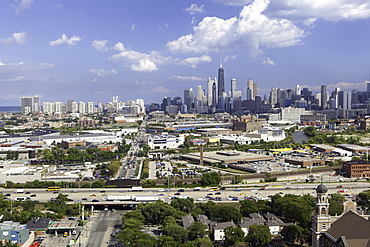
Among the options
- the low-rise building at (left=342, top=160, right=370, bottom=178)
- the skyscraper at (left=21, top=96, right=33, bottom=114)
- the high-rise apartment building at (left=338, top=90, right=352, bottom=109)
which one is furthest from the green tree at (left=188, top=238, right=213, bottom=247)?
the skyscraper at (left=21, top=96, right=33, bottom=114)

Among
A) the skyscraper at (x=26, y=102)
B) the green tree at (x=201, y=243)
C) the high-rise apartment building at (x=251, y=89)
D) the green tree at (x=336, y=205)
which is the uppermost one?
the high-rise apartment building at (x=251, y=89)

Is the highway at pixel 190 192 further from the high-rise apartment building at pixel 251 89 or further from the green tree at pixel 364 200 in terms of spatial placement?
the high-rise apartment building at pixel 251 89

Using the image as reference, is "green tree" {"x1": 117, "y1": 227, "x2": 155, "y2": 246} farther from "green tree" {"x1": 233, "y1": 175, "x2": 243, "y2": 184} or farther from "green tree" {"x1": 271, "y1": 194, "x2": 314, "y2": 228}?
"green tree" {"x1": 233, "y1": 175, "x2": 243, "y2": 184}

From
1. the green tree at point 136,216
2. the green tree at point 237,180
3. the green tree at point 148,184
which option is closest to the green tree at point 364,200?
the green tree at point 237,180

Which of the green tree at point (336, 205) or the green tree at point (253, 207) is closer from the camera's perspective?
the green tree at point (336, 205)

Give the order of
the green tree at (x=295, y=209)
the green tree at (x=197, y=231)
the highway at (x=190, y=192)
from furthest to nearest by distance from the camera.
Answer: the highway at (x=190, y=192) < the green tree at (x=295, y=209) < the green tree at (x=197, y=231)

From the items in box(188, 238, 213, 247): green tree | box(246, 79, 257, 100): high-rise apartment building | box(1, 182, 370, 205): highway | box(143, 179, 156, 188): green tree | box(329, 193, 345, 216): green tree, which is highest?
box(246, 79, 257, 100): high-rise apartment building

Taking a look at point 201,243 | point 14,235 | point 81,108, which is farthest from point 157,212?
point 81,108
